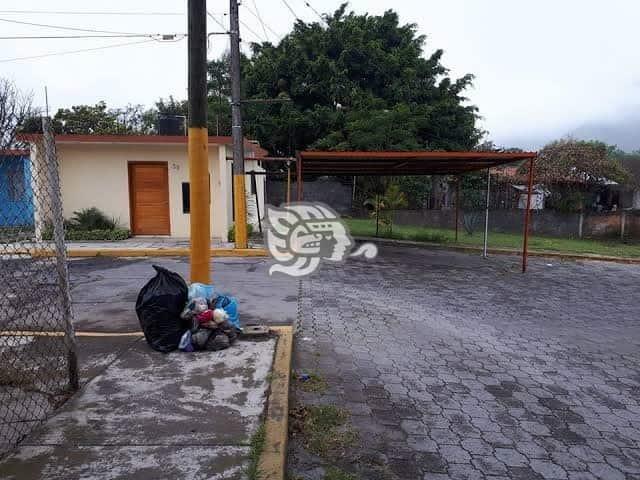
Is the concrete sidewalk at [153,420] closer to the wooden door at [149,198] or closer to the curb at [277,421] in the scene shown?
the curb at [277,421]

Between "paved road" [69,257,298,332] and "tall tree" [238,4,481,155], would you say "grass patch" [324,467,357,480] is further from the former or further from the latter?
"tall tree" [238,4,481,155]

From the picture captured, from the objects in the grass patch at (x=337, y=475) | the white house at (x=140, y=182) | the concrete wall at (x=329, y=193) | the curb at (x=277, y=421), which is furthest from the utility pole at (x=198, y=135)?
the concrete wall at (x=329, y=193)

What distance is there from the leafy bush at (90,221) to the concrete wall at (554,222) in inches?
446

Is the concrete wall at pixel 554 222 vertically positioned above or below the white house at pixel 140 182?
below

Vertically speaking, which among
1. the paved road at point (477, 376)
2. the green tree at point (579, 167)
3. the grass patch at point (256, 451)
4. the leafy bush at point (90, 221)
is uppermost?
the green tree at point (579, 167)

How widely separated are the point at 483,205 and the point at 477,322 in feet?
44.5

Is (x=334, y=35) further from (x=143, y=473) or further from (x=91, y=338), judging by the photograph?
(x=143, y=473)

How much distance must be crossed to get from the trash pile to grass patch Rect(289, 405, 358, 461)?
4.00 feet

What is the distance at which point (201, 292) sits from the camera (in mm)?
4586

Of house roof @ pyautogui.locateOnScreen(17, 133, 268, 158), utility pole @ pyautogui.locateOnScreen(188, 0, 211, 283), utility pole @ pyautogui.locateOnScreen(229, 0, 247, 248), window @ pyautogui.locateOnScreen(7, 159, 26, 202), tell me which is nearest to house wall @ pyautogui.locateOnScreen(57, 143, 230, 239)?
house roof @ pyautogui.locateOnScreen(17, 133, 268, 158)

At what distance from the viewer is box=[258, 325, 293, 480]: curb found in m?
2.53

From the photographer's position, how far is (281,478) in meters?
2.46

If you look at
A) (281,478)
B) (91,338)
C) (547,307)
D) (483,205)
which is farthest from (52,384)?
(483,205)

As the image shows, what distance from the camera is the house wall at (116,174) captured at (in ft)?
42.1
